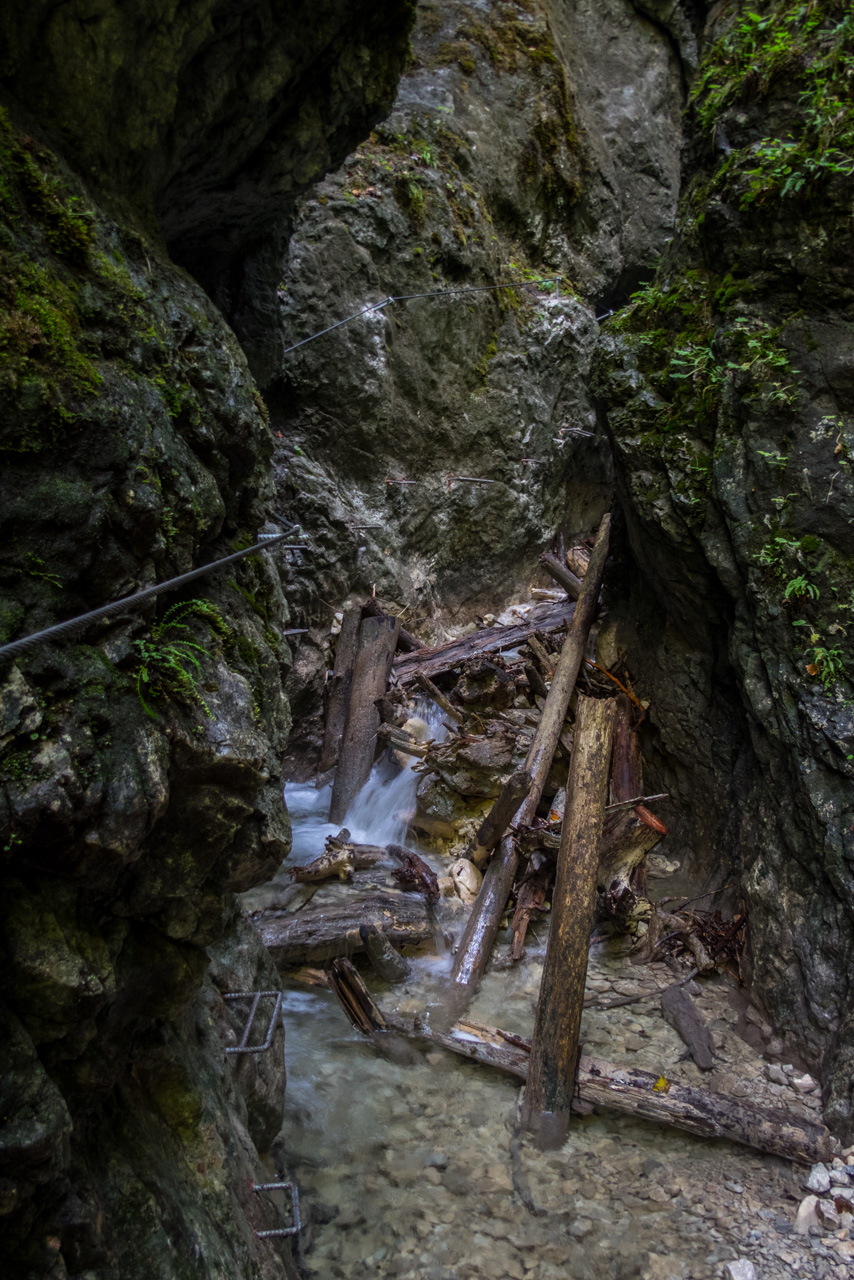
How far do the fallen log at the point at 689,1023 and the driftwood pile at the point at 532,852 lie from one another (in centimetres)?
1

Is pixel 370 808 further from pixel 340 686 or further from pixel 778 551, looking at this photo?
pixel 778 551

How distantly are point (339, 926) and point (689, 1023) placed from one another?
2.67m

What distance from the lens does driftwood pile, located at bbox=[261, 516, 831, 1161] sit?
4.02 meters

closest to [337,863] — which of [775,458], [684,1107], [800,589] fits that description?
[684,1107]

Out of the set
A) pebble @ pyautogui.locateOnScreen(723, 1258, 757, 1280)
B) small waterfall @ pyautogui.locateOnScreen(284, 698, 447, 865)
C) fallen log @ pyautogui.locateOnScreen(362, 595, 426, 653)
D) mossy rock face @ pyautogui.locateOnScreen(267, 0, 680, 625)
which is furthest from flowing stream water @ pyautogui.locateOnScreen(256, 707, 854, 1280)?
mossy rock face @ pyautogui.locateOnScreen(267, 0, 680, 625)

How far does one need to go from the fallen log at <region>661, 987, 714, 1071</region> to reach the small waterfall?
349cm

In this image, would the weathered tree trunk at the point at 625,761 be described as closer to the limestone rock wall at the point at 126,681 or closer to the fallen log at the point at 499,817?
the fallen log at the point at 499,817

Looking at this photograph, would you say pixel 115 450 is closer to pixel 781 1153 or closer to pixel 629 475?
pixel 781 1153

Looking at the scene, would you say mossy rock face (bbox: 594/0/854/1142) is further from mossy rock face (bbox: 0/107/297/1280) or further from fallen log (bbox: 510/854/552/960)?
mossy rock face (bbox: 0/107/297/1280)

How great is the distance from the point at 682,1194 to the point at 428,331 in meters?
10.6

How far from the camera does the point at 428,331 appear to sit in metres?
10.6

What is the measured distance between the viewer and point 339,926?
5457 millimetres

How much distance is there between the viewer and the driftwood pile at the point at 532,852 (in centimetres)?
402

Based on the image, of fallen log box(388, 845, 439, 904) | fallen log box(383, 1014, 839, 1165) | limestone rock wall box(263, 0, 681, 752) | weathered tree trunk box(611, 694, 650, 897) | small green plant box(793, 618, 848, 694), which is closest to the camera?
fallen log box(383, 1014, 839, 1165)
